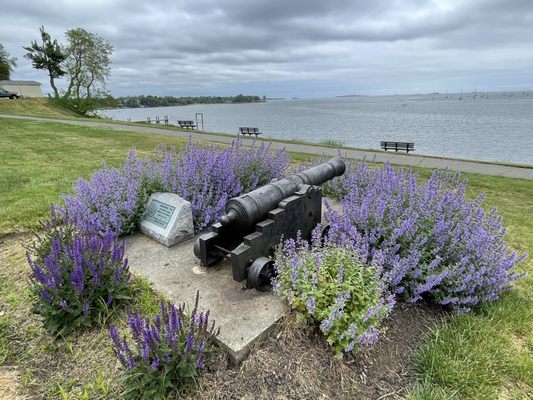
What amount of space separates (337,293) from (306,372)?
56 cm

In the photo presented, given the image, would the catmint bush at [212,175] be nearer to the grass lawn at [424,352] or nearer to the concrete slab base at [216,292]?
the concrete slab base at [216,292]

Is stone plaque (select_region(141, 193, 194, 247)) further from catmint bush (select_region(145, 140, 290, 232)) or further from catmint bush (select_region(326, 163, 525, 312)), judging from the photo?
catmint bush (select_region(326, 163, 525, 312))

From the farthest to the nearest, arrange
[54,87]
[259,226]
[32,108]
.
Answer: [54,87]
[32,108]
[259,226]

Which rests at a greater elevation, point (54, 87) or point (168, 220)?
point (54, 87)

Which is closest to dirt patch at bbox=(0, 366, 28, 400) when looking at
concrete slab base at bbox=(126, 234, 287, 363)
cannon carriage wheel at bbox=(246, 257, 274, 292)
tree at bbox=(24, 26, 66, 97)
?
concrete slab base at bbox=(126, 234, 287, 363)

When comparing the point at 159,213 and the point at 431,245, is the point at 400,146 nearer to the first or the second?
the point at 431,245

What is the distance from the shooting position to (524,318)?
3.01m

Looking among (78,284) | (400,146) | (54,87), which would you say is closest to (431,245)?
(78,284)

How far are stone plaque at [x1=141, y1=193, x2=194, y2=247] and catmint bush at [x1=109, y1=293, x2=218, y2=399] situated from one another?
5.71 feet

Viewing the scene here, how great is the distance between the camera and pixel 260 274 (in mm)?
2926

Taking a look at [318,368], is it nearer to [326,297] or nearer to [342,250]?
[326,297]

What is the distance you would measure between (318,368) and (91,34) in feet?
171

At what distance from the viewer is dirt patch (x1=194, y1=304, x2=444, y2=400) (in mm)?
2188

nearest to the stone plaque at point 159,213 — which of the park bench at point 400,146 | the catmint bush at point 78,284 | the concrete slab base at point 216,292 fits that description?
the concrete slab base at point 216,292
